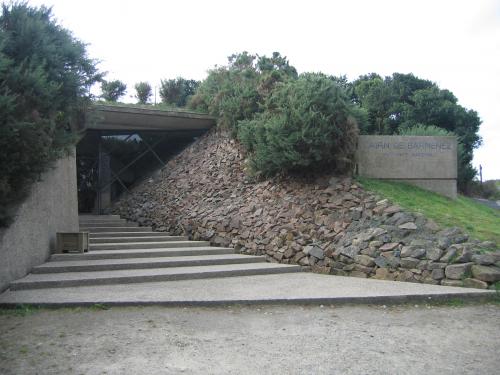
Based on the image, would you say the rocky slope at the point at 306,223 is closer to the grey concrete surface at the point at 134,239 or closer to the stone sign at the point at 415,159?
the grey concrete surface at the point at 134,239

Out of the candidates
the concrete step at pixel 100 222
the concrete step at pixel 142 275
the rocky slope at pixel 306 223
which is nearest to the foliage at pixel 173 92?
the rocky slope at pixel 306 223

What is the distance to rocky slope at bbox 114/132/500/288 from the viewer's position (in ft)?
23.0

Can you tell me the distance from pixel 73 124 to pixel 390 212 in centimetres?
589

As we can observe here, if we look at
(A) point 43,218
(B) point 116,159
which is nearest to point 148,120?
(B) point 116,159

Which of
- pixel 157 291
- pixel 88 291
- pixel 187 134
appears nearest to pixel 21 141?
pixel 88 291

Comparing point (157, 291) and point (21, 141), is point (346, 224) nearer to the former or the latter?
point (157, 291)

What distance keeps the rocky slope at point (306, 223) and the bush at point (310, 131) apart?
517mm

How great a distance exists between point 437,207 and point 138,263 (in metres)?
6.01

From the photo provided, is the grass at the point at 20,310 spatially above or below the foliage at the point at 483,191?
below

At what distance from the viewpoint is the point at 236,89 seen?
43.5ft

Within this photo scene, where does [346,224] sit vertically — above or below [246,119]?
below

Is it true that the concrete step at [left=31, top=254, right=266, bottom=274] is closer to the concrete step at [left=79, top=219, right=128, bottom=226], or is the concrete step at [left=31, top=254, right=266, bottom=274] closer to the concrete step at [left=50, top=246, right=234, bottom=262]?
the concrete step at [left=50, top=246, right=234, bottom=262]

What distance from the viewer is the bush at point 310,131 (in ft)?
30.6

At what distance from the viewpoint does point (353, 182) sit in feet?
31.3
